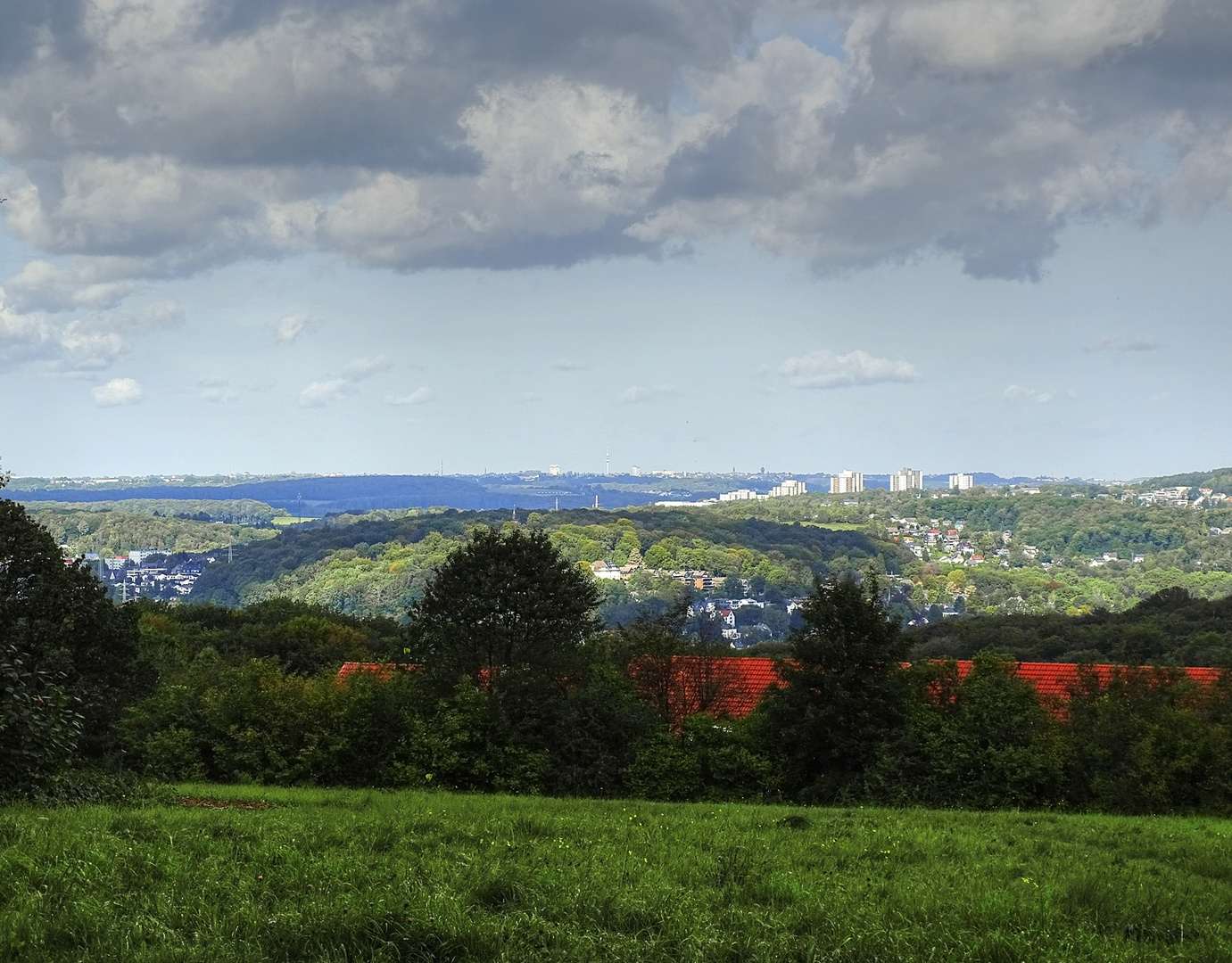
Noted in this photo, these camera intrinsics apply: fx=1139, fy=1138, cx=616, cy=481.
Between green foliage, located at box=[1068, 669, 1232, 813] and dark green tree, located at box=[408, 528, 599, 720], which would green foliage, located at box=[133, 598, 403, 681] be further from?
green foliage, located at box=[1068, 669, 1232, 813]

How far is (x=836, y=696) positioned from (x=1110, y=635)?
120 feet

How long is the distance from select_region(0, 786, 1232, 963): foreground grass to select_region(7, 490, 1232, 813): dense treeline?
11833mm

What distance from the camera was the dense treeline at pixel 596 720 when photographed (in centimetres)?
2539

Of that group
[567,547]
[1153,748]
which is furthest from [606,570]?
[1153,748]

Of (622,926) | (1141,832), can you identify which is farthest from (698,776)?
(622,926)

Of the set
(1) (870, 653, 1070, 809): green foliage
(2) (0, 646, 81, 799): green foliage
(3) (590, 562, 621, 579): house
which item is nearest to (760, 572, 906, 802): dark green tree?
(1) (870, 653, 1070, 809): green foliage

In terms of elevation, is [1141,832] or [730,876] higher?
[730,876]

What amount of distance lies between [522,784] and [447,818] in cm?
1314

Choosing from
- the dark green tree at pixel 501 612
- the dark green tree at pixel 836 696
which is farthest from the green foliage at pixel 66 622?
the dark green tree at pixel 836 696

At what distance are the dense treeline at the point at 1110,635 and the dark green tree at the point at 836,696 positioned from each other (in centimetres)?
1829

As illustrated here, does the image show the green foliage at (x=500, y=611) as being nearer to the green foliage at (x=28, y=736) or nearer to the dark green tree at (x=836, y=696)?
the dark green tree at (x=836, y=696)

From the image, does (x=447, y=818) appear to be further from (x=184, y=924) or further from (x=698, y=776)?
(x=698, y=776)

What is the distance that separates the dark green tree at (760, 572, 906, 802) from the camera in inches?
1088

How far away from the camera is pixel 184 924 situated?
7875 mm
